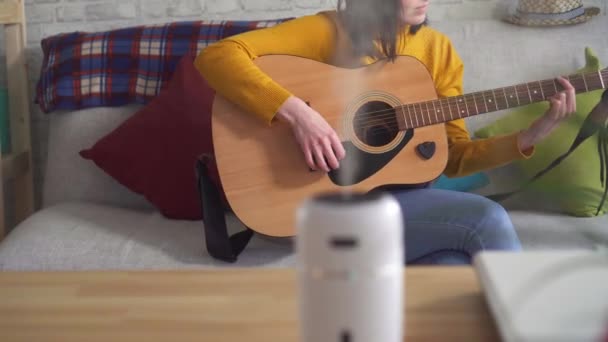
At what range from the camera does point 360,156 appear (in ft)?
5.02

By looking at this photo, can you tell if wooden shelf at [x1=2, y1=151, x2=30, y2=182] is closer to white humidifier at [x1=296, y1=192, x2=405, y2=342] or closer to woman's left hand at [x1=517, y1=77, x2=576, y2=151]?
woman's left hand at [x1=517, y1=77, x2=576, y2=151]

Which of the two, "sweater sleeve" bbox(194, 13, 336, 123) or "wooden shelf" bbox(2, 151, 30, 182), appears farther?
"wooden shelf" bbox(2, 151, 30, 182)

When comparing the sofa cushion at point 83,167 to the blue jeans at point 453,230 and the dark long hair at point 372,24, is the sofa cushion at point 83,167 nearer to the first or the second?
the dark long hair at point 372,24

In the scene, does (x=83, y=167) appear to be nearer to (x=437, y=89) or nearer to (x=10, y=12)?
(x=10, y=12)

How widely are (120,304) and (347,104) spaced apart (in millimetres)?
796

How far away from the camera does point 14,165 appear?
2.26m

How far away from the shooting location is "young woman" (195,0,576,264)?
141cm

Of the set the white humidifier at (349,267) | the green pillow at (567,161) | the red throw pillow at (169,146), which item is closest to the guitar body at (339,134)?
the red throw pillow at (169,146)

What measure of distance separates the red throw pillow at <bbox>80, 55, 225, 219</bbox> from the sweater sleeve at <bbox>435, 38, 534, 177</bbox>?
0.60 m

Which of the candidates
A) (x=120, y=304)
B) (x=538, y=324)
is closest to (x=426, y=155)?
(x=120, y=304)

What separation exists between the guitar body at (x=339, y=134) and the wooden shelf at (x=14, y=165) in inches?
38.3

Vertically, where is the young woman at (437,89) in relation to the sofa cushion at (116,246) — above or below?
above

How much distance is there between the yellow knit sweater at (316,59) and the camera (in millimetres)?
1524

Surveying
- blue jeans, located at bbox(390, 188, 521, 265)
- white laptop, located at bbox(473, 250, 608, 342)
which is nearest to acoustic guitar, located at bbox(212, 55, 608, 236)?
blue jeans, located at bbox(390, 188, 521, 265)
